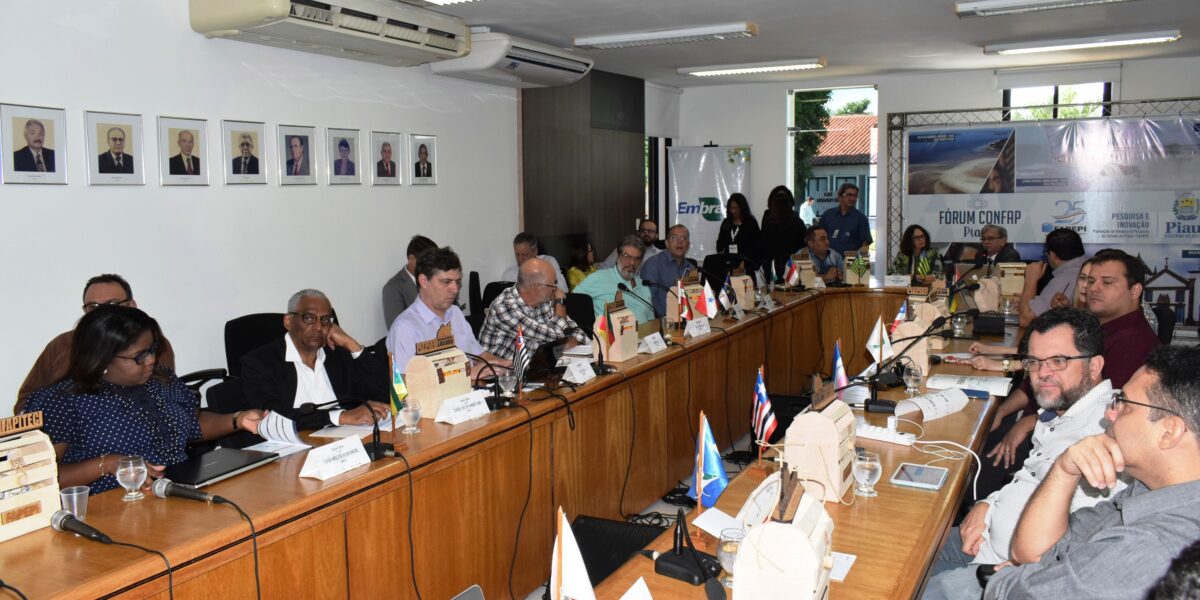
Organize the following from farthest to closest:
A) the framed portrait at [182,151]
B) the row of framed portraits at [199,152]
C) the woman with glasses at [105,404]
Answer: the framed portrait at [182,151] → the row of framed portraits at [199,152] → the woman with glasses at [105,404]

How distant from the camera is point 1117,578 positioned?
1542 millimetres

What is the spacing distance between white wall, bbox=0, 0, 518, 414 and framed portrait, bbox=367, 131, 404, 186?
0.06 m

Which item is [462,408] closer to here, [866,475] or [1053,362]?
[866,475]

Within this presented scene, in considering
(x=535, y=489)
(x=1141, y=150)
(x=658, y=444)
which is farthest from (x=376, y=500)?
(x=1141, y=150)

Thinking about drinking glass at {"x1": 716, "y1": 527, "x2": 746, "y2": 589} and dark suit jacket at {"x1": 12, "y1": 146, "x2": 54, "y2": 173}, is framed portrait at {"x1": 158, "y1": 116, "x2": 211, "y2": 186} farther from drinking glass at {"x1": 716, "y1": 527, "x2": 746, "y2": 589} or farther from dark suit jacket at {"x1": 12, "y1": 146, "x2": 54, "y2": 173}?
drinking glass at {"x1": 716, "y1": 527, "x2": 746, "y2": 589}

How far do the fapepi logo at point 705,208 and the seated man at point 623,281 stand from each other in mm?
4169

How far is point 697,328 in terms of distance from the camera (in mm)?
4664

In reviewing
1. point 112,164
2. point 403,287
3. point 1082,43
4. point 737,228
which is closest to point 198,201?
point 112,164

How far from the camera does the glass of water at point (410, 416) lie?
2777mm

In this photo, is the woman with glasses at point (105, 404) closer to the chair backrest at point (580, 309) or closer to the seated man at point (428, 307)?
the seated man at point (428, 307)

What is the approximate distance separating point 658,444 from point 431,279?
52.4 inches

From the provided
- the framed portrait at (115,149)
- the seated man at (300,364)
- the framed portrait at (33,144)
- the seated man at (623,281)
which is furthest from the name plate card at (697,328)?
the framed portrait at (33,144)

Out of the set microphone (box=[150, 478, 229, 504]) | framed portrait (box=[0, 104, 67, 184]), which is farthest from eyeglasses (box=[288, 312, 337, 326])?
framed portrait (box=[0, 104, 67, 184])

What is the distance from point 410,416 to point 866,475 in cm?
136
